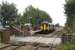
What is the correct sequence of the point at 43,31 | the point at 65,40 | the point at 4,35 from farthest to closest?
the point at 43,31 < the point at 4,35 < the point at 65,40

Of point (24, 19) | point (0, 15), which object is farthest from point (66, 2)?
point (24, 19)

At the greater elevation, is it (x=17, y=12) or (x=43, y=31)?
(x=17, y=12)

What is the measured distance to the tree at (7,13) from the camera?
61.4m

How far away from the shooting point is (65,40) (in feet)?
88.8

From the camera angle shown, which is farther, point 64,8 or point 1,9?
point 1,9

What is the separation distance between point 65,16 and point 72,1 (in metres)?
3.56

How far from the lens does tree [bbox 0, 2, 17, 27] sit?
61356 millimetres

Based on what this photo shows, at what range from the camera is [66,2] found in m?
43.7

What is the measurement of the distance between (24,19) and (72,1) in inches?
1669

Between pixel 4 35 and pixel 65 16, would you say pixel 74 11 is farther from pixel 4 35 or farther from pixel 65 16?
pixel 4 35

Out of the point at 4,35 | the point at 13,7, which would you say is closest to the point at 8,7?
the point at 13,7

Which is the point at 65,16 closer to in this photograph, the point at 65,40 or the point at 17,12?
the point at 65,40

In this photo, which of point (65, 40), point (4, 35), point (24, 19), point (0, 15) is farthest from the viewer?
point (24, 19)

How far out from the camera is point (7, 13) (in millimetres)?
62656
